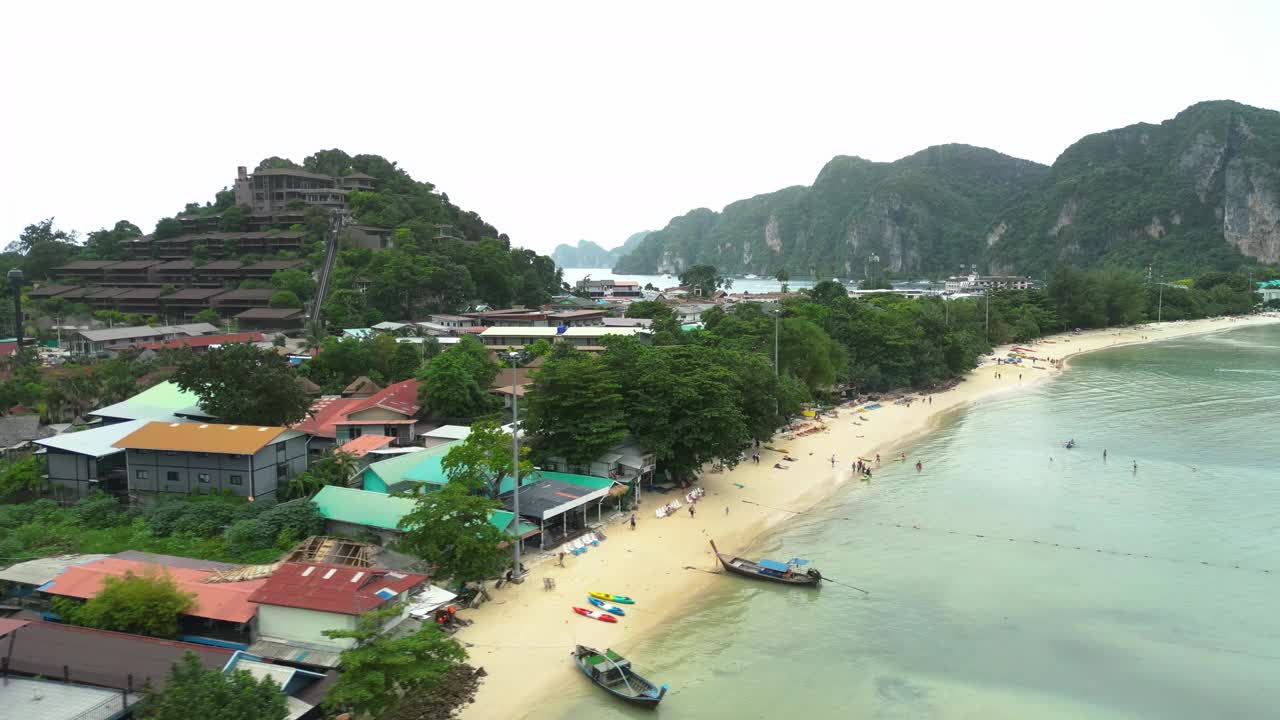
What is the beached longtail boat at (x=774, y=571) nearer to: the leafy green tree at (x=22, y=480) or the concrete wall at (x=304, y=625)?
the concrete wall at (x=304, y=625)

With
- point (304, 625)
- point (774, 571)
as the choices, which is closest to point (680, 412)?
point (774, 571)

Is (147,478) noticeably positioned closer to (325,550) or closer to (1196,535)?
(325,550)

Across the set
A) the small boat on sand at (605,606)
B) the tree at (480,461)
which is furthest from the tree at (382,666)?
the tree at (480,461)

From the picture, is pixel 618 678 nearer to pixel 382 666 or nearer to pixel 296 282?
pixel 382 666

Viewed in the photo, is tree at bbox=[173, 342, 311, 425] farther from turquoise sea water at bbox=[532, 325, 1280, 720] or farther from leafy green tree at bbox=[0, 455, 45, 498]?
turquoise sea water at bbox=[532, 325, 1280, 720]

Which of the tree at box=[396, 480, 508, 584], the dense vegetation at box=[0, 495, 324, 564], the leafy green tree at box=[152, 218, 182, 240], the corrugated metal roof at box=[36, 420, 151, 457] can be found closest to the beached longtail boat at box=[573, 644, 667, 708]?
the tree at box=[396, 480, 508, 584]

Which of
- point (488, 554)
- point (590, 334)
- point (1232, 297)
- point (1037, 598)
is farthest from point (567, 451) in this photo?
point (1232, 297)
